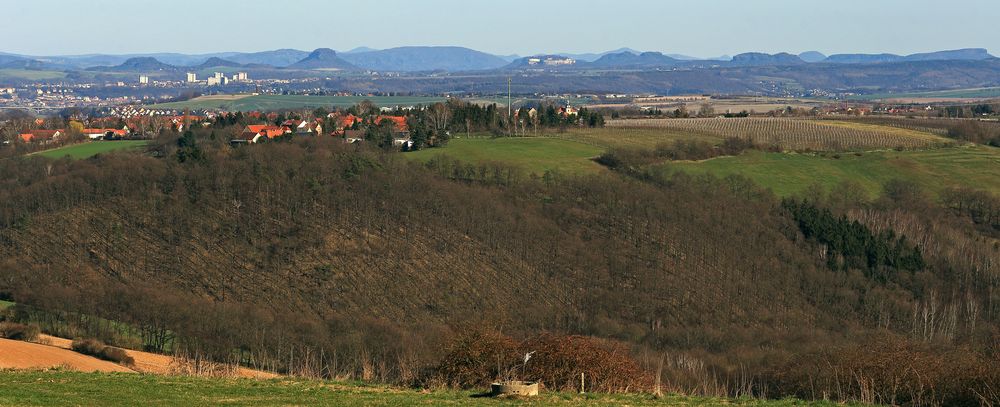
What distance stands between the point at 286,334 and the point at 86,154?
44.4m

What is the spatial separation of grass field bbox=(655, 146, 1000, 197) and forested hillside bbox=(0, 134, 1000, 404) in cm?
279

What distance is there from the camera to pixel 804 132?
95.1 metres

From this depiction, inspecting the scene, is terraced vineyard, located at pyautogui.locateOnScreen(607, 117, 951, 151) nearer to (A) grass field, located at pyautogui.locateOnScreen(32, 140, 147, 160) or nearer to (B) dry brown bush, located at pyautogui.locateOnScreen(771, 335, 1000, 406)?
(A) grass field, located at pyautogui.locateOnScreen(32, 140, 147, 160)

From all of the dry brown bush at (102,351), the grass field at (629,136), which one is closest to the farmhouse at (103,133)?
the grass field at (629,136)

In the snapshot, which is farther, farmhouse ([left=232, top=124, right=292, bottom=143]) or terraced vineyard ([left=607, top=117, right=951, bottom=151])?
terraced vineyard ([left=607, top=117, right=951, bottom=151])

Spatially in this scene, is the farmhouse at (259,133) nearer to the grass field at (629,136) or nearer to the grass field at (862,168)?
the grass field at (629,136)

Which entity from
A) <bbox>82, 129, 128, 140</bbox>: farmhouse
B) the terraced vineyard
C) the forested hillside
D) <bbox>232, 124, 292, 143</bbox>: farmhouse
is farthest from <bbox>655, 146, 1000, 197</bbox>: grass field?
<bbox>82, 129, 128, 140</bbox>: farmhouse

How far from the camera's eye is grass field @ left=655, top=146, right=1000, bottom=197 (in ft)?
234

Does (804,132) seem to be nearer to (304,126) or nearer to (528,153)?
(528,153)

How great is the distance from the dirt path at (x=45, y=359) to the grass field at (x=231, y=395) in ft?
13.4

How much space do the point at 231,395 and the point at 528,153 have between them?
54906 mm

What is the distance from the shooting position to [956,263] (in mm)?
56875

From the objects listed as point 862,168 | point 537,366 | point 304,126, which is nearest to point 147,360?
point 537,366

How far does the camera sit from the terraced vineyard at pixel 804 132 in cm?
8619
